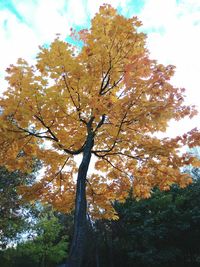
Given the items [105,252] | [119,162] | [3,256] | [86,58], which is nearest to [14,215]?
[3,256]

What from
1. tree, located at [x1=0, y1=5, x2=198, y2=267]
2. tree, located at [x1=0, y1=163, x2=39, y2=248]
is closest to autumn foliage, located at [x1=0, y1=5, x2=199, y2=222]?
tree, located at [x1=0, y1=5, x2=198, y2=267]

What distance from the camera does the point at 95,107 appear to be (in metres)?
6.01

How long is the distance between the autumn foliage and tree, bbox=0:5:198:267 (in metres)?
0.02

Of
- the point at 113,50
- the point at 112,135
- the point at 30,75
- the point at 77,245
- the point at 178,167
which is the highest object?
the point at 113,50

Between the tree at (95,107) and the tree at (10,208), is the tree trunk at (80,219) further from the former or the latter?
the tree at (10,208)

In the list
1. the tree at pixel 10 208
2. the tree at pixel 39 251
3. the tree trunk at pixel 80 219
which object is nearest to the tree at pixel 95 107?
the tree trunk at pixel 80 219

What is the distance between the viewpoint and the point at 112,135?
21.4 ft

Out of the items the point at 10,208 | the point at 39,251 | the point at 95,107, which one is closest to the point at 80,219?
the point at 95,107

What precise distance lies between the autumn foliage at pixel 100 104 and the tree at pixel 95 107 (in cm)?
2

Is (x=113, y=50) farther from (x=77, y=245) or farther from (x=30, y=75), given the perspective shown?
(x=77, y=245)

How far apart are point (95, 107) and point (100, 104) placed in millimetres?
126

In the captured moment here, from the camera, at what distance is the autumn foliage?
596 cm

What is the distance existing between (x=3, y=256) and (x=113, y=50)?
56.5 feet

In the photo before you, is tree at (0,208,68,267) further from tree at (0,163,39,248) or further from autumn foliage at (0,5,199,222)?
autumn foliage at (0,5,199,222)
